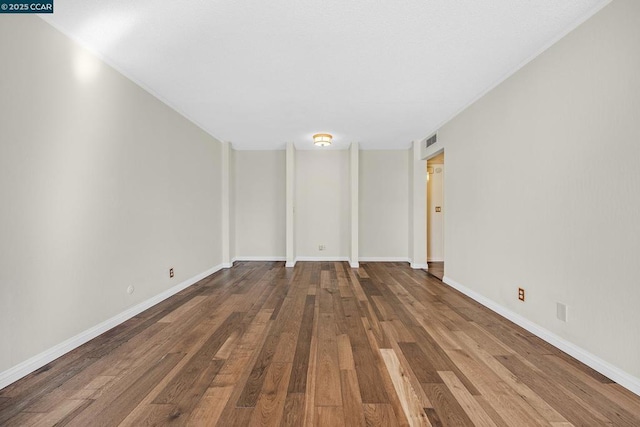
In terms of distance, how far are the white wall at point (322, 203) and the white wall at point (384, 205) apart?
386mm

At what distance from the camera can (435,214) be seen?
6234mm

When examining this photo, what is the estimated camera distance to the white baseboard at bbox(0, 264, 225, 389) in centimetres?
170


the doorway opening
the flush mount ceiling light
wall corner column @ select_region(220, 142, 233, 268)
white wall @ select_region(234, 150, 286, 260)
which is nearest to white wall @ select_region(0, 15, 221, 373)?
wall corner column @ select_region(220, 142, 233, 268)

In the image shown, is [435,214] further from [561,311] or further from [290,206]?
[561,311]

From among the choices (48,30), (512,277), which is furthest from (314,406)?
(48,30)

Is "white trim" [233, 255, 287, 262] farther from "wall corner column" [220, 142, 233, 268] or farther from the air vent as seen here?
the air vent

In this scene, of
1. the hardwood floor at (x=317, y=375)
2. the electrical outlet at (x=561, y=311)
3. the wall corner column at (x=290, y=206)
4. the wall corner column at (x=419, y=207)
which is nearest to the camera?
the hardwood floor at (x=317, y=375)

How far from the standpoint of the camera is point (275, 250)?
6.25 meters

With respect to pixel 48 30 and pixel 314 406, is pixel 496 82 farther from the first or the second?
pixel 48 30

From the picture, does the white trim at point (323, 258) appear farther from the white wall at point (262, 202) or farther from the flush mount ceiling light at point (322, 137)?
the flush mount ceiling light at point (322, 137)

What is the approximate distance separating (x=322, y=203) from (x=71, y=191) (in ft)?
14.9

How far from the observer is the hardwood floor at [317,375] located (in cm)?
141

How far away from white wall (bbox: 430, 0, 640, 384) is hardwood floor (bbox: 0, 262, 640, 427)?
0.37m

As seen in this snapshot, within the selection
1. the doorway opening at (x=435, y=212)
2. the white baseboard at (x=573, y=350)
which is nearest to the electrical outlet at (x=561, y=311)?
the white baseboard at (x=573, y=350)
